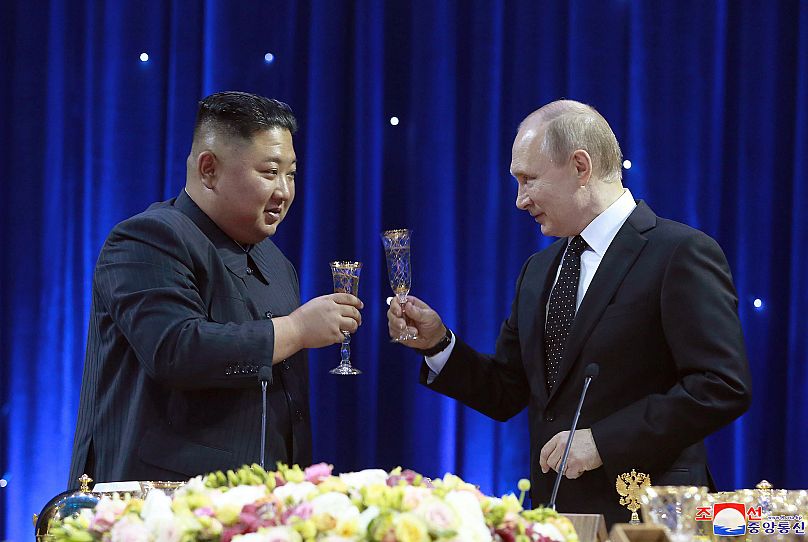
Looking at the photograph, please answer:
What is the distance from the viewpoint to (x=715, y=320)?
7.84 feet

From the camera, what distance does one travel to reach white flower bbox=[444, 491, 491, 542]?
1213mm

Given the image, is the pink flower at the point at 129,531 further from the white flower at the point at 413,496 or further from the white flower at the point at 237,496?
the white flower at the point at 413,496

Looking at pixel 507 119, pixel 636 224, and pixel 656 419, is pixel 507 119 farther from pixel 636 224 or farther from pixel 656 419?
pixel 656 419

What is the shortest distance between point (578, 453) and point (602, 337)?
0.94ft

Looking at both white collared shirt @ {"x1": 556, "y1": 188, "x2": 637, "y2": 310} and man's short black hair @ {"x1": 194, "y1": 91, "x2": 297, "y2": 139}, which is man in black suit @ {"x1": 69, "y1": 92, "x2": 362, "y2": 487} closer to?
man's short black hair @ {"x1": 194, "y1": 91, "x2": 297, "y2": 139}

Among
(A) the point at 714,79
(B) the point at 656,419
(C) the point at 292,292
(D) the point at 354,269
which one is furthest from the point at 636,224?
(A) the point at 714,79

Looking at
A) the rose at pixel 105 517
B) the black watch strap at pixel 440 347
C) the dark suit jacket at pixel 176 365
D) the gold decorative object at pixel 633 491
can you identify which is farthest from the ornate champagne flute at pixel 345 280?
the rose at pixel 105 517

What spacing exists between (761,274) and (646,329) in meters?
1.15

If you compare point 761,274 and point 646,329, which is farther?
point 761,274

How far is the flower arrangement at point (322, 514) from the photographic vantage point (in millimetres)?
1204

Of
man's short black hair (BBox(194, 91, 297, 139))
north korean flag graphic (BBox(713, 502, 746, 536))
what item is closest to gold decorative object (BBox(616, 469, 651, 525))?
north korean flag graphic (BBox(713, 502, 746, 536))

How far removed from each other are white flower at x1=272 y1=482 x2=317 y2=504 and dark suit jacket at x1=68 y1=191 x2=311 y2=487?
96cm

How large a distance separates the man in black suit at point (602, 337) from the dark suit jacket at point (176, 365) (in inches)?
18.5

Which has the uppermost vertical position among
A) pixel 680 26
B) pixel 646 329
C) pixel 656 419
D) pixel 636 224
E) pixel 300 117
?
pixel 680 26
